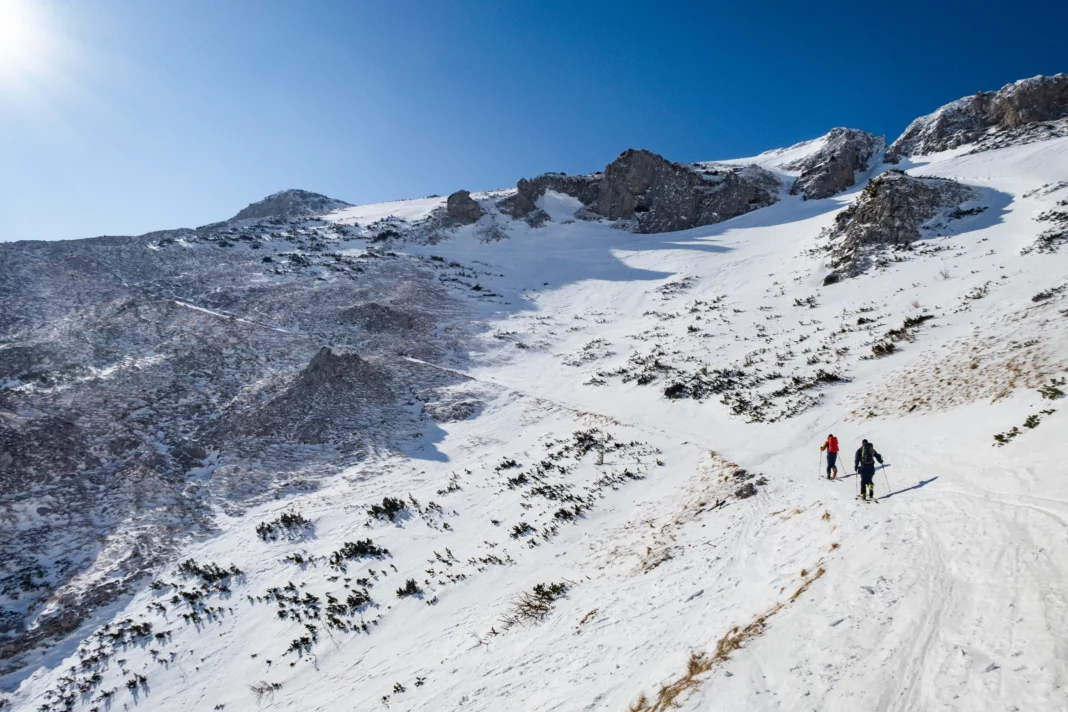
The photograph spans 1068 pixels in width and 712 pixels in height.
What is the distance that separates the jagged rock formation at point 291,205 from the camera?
9915 cm

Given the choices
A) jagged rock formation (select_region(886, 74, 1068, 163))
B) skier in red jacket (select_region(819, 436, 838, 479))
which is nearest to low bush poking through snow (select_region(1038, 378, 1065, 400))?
skier in red jacket (select_region(819, 436, 838, 479))

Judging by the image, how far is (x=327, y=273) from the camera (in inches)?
1870

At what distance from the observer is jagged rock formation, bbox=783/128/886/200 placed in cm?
6350

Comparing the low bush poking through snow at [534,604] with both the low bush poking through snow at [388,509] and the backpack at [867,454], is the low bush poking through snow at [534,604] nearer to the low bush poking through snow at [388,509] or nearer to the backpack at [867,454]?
the backpack at [867,454]

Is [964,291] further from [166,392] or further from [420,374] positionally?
[166,392]

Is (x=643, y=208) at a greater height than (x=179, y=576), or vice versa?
(x=643, y=208)

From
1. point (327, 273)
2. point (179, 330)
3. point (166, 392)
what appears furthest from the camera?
point (327, 273)

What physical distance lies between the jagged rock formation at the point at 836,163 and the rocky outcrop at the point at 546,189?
97.8 feet

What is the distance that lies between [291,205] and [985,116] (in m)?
112

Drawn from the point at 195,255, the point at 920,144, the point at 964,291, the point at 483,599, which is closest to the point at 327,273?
the point at 195,255

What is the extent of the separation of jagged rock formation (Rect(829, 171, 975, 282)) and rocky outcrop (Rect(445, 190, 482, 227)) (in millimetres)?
48416

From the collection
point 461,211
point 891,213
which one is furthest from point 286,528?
point 461,211

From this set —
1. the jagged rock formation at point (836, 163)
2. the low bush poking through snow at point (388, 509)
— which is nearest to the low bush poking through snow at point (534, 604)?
the low bush poking through snow at point (388, 509)

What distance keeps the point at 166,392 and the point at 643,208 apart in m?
63.5
